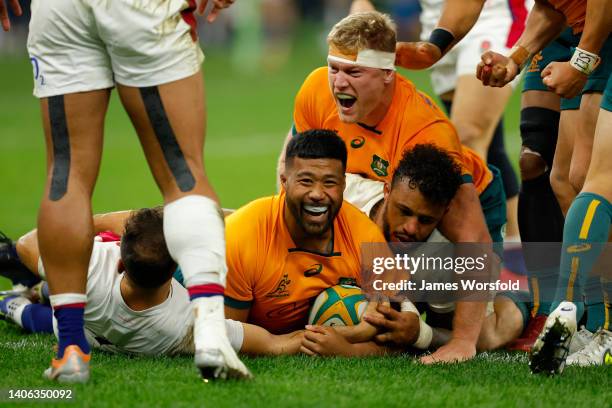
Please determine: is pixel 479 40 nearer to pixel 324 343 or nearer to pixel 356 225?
pixel 356 225

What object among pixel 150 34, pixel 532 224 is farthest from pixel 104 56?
pixel 532 224

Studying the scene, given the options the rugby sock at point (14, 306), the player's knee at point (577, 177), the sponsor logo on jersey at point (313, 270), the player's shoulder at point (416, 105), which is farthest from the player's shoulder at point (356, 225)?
the rugby sock at point (14, 306)

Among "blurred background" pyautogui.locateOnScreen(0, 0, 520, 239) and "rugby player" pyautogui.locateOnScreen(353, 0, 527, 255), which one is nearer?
"rugby player" pyautogui.locateOnScreen(353, 0, 527, 255)

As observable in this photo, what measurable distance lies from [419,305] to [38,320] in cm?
→ 205

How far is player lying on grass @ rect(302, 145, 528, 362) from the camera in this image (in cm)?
517

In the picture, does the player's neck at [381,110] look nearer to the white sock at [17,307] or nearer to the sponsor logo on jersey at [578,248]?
the sponsor logo on jersey at [578,248]

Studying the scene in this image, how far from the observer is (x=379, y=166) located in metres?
6.09

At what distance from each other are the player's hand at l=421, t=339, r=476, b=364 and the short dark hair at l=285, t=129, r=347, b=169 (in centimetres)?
99

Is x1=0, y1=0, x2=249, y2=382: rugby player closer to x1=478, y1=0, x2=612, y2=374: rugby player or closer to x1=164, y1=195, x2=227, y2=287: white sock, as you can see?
x1=164, y1=195, x2=227, y2=287: white sock

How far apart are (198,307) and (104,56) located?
1.06 meters

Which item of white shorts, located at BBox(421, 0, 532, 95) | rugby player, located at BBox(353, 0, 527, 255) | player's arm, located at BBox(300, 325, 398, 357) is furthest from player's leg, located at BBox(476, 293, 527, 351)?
white shorts, located at BBox(421, 0, 532, 95)

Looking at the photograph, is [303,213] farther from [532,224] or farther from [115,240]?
[532,224]

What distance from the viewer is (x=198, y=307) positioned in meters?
4.06

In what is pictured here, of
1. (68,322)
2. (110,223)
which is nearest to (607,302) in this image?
(68,322)
